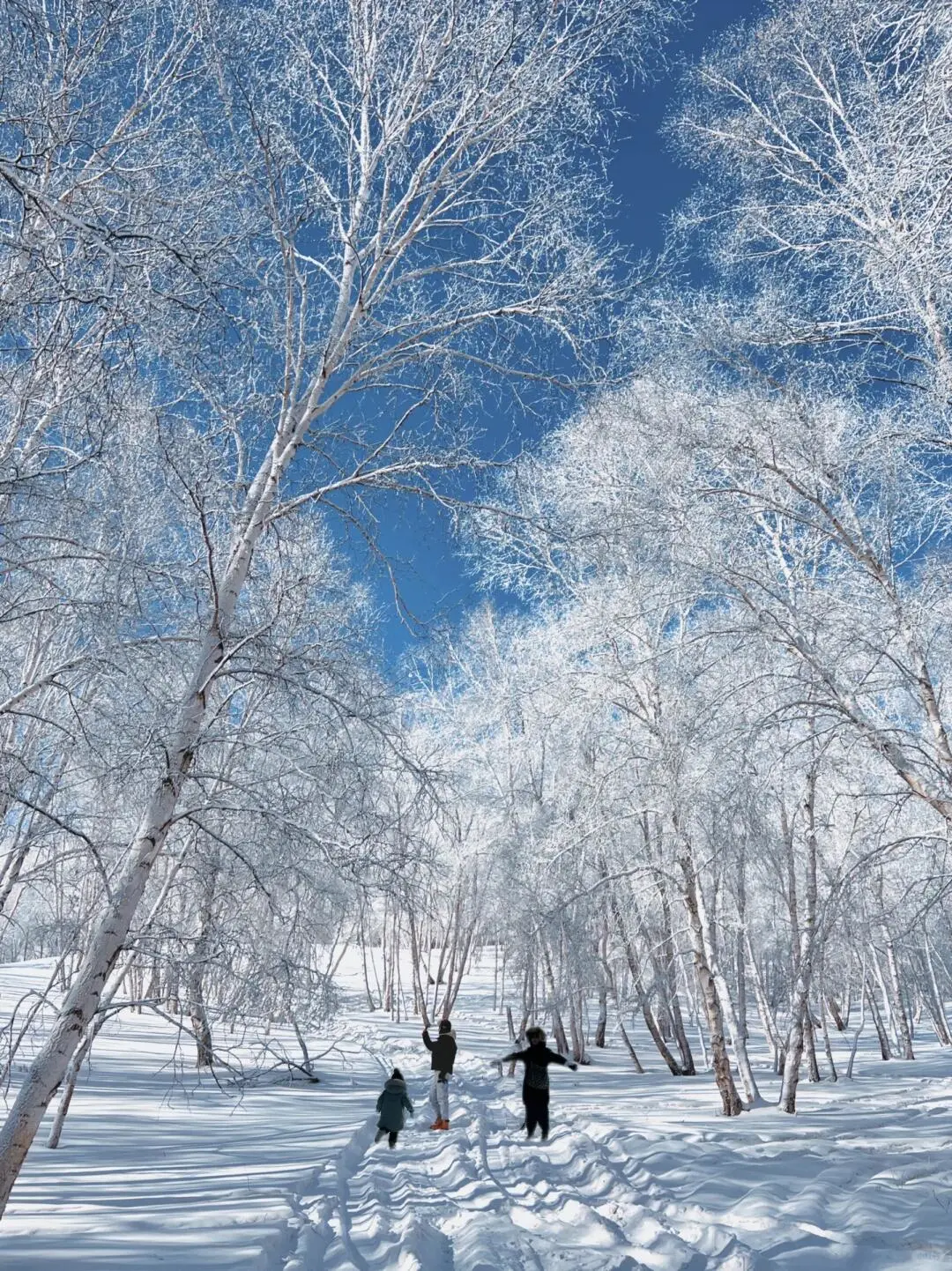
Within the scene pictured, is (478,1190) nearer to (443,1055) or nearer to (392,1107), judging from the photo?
(392,1107)

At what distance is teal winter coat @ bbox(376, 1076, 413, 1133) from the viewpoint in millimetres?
8625

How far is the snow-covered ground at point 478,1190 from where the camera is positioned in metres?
4.62

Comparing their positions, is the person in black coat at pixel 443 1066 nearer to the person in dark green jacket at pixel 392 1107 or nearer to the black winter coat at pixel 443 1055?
the black winter coat at pixel 443 1055

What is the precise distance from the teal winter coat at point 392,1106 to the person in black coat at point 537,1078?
1.18m

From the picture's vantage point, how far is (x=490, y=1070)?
1947 cm

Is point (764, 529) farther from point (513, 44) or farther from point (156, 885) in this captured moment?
point (156, 885)

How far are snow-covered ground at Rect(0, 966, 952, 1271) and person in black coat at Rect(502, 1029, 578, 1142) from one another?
0.26 meters

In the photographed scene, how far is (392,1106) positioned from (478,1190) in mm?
2287

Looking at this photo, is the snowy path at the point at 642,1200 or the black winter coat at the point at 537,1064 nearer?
the snowy path at the point at 642,1200

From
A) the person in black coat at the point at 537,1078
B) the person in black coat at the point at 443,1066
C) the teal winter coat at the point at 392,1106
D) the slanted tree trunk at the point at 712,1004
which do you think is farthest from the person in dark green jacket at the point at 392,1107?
the slanted tree trunk at the point at 712,1004

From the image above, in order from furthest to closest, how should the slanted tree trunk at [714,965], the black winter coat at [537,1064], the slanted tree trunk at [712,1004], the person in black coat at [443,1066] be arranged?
the slanted tree trunk at [712,1004], the slanted tree trunk at [714,965], the person in black coat at [443,1066], the black winter coat at [537,1064]

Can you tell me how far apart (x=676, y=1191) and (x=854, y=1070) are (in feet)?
65.5

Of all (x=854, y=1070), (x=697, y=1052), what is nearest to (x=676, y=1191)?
(x=854, y=1070)

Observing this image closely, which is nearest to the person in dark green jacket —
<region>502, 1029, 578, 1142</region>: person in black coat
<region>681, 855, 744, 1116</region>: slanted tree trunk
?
<region>502, 1029, 578, 1142</region>: person in black coat
